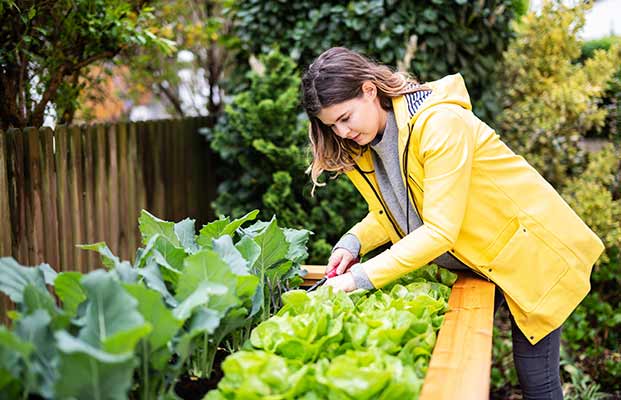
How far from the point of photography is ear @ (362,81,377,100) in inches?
91.0

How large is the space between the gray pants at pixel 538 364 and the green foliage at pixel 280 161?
6.11ft

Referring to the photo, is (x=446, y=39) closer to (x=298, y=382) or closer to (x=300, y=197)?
(x=300, y=197)

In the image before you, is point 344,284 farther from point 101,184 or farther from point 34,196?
point 101,184

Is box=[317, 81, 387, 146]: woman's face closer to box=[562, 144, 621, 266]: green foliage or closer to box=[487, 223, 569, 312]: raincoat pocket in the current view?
box=[487, 223, 569, 312]: raincoat pocket

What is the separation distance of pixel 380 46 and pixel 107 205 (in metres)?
1.98

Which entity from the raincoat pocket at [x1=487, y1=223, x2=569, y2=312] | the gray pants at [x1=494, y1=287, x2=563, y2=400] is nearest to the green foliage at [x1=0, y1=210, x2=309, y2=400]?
Answer: the raincoat pocket at [x1=487, y1=223, x2=569, y2=312]

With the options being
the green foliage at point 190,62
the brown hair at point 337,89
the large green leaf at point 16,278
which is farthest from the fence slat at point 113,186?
the large green leaf at point 16,278

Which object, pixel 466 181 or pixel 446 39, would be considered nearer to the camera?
pixel 466 181

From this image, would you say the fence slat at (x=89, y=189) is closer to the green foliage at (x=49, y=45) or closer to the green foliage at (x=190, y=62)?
the green foliage at (x=49, y=45)

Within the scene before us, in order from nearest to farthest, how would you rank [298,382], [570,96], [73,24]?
[298,382] → [73,24] → [570,96]

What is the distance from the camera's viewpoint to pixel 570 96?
5.19 m

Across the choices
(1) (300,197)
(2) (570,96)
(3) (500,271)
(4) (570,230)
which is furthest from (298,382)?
(2) (570,96)

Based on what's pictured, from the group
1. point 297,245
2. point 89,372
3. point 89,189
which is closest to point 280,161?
point 89,189

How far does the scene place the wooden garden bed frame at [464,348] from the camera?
1585 millimetres
